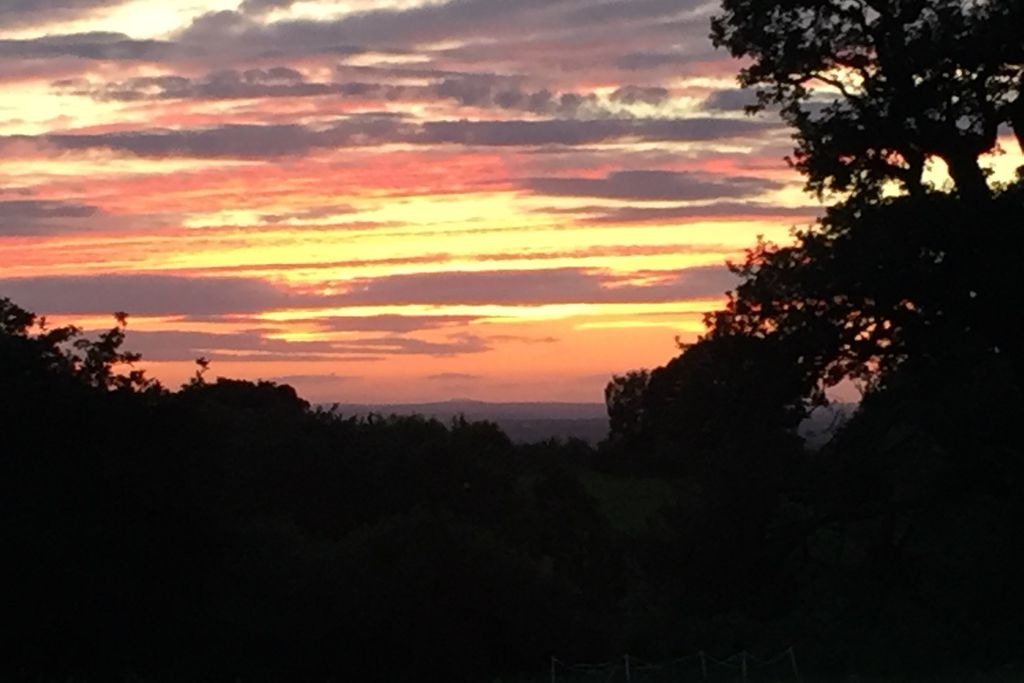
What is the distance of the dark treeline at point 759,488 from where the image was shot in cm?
2602

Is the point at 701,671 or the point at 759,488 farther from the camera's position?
the point at 701,671

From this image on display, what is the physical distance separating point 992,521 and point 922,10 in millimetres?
8734

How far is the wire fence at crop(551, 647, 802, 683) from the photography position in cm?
2761

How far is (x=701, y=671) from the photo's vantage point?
97.7 ft

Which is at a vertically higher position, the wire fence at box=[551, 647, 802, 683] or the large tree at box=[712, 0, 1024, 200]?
the large tree at box=[712, 0, 1024, 200]

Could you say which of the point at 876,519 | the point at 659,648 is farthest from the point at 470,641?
the point at 876,519

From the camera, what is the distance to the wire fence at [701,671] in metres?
27.6

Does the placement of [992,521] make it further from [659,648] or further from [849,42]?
[659,648]

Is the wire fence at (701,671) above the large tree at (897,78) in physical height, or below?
below

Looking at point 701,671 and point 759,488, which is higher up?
point 759,488

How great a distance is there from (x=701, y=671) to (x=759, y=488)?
183 inches

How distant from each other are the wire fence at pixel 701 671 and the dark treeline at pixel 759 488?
1019 millimetres

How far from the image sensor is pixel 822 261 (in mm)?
25922

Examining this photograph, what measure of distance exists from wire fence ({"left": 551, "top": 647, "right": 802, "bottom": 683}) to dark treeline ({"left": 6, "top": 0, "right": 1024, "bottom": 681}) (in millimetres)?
1019
